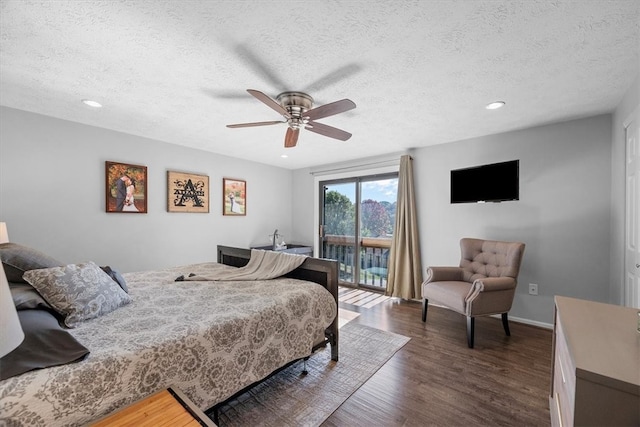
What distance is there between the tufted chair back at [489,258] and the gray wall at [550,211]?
0.31 metres

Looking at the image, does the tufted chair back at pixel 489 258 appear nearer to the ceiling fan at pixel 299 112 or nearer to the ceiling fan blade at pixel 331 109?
the ceiling fan at pixel 299 112

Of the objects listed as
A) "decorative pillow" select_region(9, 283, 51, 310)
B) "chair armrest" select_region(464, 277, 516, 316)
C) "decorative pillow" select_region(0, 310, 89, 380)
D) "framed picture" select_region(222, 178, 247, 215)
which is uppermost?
"framed picture" select_region(222, 178, 247, 215)

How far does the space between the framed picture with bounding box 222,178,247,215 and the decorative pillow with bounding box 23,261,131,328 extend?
272cm

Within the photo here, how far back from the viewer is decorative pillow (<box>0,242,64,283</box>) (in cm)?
150

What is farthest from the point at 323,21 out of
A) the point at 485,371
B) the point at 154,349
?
the point at 485,371

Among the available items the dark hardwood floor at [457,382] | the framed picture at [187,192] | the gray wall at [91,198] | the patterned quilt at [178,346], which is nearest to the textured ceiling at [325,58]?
the gray wall at [91,198]

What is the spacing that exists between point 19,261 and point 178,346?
3.85 ft

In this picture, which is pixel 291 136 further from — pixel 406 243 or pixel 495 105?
pixel 406 243

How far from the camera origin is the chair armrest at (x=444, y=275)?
Answer: 10.1 ft

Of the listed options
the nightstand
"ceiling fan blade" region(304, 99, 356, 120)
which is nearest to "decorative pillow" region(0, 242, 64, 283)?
the nightstand

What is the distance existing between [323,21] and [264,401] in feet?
7.83

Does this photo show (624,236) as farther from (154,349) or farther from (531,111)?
(154,349)

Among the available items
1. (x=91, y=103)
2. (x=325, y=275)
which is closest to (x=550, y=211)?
Result: (x=325, y=275)

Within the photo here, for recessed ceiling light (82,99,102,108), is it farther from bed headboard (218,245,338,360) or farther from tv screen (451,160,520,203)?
tv screen (451,160,520,203)
